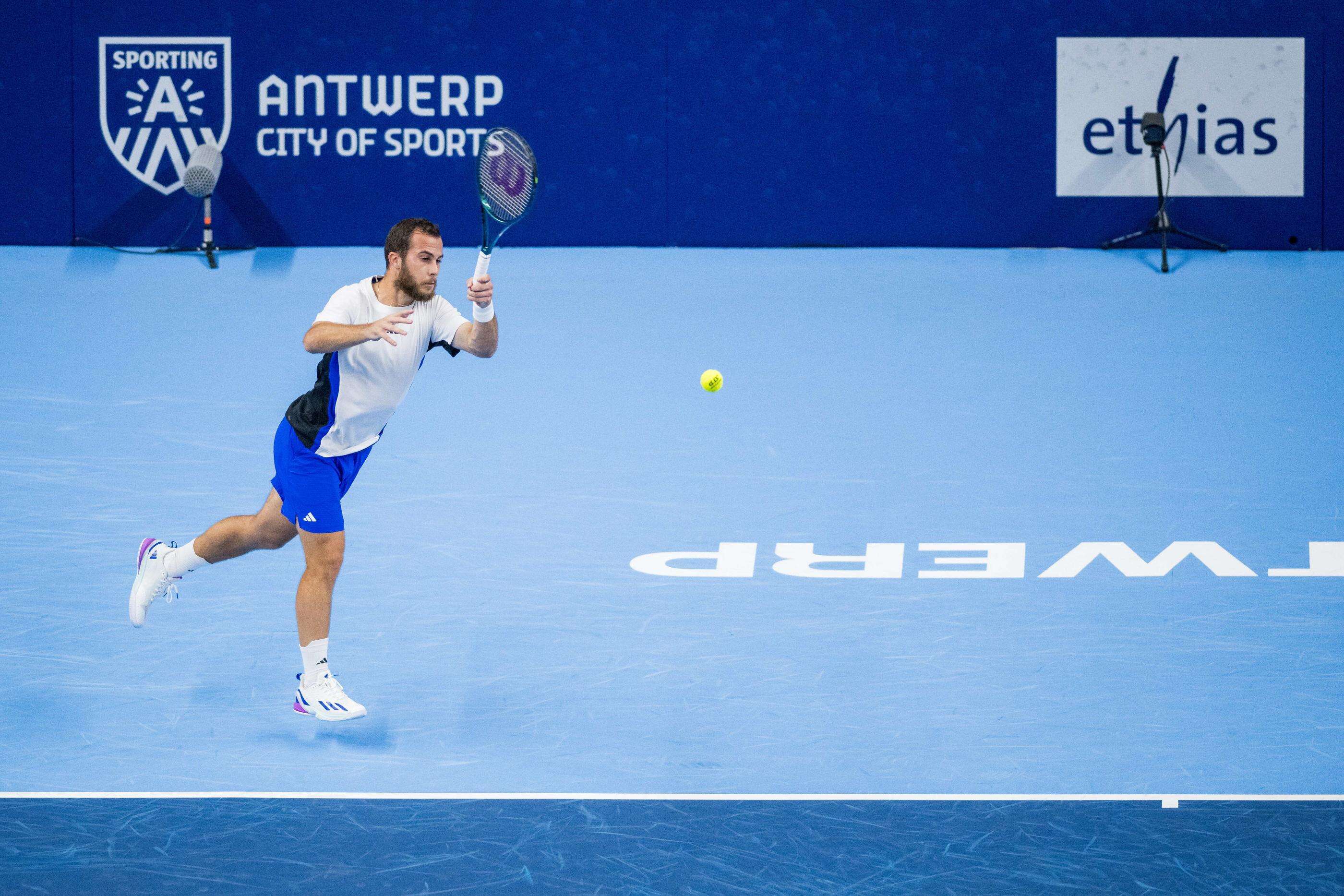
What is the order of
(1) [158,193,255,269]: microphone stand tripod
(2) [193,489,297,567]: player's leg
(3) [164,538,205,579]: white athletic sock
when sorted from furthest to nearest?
(1) [158,193,255,269]: microphone stand tripod
(3) [164,538,205,579]: white athletic sock
(2) [193,489,297,567]: player's leg

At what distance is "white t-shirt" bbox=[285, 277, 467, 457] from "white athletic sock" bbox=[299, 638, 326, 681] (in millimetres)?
676

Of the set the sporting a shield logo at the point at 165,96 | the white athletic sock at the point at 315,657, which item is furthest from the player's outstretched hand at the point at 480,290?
the sporting a shield logo at the point at 165,96

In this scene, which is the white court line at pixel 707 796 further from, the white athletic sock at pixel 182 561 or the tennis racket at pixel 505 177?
the tennis racket at pixel 505 177

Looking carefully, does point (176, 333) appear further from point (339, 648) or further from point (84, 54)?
point (339, 648)

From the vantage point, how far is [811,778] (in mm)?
5242

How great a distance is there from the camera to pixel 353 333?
527 centimetres

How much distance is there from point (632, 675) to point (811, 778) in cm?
113

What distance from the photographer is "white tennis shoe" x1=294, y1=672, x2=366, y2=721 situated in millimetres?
5641

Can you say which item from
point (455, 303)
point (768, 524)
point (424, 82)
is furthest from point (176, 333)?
point (768, 524)

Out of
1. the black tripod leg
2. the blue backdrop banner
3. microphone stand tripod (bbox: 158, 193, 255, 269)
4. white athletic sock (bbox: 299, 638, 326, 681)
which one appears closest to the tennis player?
white athletic sock (bbox: 299, 638, 326, 681)

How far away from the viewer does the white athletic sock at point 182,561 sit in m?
6.14

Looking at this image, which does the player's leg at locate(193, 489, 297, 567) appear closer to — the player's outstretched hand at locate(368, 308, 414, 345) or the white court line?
the player's outstretched hand at locate(368, 308, 414, 345)

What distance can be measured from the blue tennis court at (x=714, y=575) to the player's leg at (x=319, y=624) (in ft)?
0.35

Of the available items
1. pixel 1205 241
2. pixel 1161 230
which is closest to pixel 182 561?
pixel 1161 230
